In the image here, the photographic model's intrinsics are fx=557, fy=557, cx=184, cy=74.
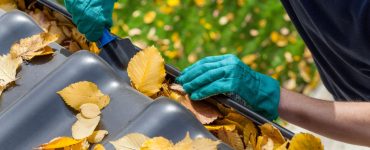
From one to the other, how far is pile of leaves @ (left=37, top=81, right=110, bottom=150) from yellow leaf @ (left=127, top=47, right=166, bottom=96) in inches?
5.5

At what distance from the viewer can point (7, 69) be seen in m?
1.48

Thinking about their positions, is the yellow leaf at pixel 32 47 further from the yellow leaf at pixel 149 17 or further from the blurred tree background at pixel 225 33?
the yellow leaf at pixel 149 17

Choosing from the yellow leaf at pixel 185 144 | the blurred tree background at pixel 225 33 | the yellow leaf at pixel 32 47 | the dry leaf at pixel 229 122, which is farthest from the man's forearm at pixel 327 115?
the blurred tree background at pixel 225 33

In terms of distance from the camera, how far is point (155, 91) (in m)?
1.55

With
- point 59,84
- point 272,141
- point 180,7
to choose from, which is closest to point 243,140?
point 272,141

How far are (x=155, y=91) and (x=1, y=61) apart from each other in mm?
428

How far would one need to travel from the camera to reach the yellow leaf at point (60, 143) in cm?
130

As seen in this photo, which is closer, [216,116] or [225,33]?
[216,116]

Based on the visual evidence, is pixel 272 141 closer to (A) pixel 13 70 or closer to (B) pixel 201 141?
(B) pixel 201 141

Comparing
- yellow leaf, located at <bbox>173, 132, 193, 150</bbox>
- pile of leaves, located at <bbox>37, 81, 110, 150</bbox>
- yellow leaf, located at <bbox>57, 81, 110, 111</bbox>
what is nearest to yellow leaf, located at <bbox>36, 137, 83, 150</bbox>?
pile of leaves, located at <bbox>37, 81, 110, 150</bbox>

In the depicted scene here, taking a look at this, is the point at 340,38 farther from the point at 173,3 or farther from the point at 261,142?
the point at 173,3

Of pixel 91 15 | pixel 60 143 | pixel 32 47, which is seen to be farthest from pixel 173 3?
pixel 60 143

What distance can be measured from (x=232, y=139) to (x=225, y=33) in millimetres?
2296

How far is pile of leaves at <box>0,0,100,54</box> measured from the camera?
1.80 m
